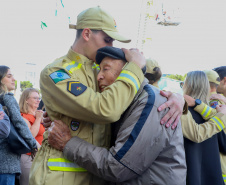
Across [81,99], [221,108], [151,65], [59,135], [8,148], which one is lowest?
[8,148]

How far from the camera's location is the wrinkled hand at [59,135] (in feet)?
6.50

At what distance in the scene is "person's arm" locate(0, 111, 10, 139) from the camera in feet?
11.0

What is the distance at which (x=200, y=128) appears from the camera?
3.00 metres

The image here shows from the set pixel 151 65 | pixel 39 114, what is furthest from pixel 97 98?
pixel 39 114

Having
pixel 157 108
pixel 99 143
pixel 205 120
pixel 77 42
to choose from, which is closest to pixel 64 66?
pixel 77 42

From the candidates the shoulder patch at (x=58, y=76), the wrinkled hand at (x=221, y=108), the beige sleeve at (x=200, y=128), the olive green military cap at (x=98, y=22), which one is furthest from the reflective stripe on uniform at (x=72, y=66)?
the wrinkled hand at (x=221, y=108)

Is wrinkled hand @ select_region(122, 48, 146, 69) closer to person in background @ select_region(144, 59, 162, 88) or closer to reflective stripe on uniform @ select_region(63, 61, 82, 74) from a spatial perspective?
reflective stripe on uniform @ select_region(63, 61, 82, 74)

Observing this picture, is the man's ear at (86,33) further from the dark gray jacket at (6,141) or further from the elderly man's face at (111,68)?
the dark gray jacket at (6,141)

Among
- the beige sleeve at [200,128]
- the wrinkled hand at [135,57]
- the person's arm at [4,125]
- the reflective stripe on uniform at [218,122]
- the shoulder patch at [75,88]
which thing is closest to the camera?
the shoulder patch at [75,88]

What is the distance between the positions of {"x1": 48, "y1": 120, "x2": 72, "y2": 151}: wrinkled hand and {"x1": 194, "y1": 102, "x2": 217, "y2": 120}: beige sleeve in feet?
5.69

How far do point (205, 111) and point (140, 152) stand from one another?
1.64m

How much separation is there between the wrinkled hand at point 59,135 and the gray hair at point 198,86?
190cm

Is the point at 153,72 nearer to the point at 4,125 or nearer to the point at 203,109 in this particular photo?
the point at 203,109

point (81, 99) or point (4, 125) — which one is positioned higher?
point (81, 99)
